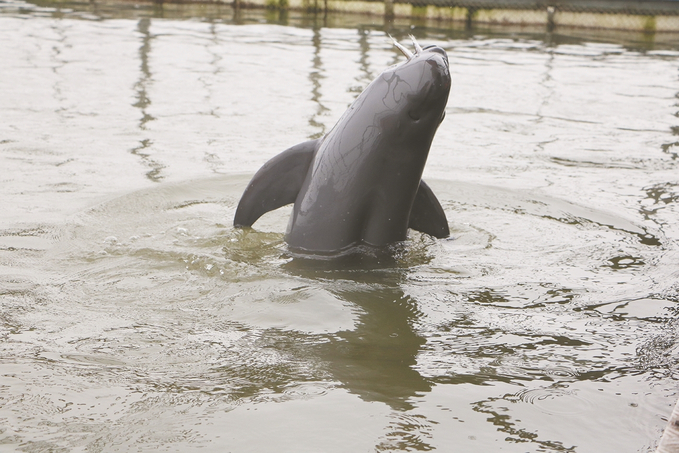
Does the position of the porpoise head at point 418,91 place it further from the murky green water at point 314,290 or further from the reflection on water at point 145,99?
the reflection on water at point 145,99

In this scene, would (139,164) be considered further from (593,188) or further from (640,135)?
(640,135)

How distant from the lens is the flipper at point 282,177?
4.40 metres

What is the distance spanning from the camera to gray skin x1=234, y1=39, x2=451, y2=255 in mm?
3930

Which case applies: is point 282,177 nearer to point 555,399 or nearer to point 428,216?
point 428,216

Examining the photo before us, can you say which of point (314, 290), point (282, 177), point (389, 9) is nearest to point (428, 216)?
point (282, 177)

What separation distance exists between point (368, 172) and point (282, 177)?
53 cm

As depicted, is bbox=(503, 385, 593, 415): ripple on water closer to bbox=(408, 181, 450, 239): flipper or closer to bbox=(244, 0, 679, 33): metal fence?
bbox=(408, 181, 450, 239): flipper

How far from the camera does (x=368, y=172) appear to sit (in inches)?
162

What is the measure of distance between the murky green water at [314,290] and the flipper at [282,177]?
11.5 inches

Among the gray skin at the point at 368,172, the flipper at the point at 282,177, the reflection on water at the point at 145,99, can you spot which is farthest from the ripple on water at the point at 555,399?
the reflection on water at the point at 145,99

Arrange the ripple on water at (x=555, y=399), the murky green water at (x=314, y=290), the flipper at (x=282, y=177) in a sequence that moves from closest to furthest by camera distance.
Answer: the murky green water at (x=314, y=290), the ripple on water at (x=555, y=399), the flipper at (x=282, y=177)

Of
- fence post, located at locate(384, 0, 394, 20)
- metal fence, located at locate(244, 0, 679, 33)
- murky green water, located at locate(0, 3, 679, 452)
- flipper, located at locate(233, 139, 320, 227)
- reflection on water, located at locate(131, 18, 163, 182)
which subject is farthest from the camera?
fence post, located at locate(384, 0, 394, 20)

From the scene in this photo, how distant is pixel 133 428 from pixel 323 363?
32.3 inches

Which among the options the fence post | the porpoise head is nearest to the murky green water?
the porpoise head
